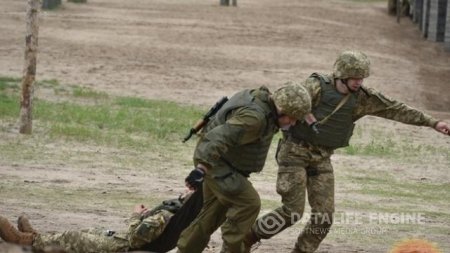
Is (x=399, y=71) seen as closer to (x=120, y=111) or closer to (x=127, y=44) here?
(x=127, y=44)

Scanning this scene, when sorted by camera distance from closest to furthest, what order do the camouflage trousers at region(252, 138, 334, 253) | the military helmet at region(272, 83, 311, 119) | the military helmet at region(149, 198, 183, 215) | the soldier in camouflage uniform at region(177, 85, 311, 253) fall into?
1. the soldier in camouflage uniform at region(177, 85, 311, 253)
2. the military helmet at region(272, 83, 311, 119)
3. the military helmet at region(149, 198, 183, 215)
4. the camouflage trousers at region(252, 138, 334, 253)

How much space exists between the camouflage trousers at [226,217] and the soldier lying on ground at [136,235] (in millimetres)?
85

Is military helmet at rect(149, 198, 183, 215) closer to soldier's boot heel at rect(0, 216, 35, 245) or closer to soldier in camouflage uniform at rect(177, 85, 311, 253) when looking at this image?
soldier in camouflage uniform at rect(177, 85, 311, 253)

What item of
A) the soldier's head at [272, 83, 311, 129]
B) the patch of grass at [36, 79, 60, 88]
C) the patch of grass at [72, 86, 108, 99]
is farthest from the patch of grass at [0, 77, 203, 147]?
the soldier's head at [272, 83, 311, 129]

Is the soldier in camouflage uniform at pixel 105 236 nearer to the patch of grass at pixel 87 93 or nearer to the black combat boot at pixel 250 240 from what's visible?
the black combat boot at pixel 250 240

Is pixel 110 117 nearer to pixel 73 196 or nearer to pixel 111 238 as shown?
pixel 73 196

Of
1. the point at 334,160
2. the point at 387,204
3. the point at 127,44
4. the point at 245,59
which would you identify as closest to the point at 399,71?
the point at 245,59

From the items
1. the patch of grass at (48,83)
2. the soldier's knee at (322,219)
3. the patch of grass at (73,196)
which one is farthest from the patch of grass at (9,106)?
the soldier's knee at (322,219)


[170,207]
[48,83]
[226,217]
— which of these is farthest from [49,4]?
[226,217]

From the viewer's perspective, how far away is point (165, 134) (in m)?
17.7

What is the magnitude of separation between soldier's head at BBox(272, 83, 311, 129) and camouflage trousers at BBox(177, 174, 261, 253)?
55cm

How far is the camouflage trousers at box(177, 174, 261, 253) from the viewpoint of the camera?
9250mm

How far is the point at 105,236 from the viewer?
9.48m

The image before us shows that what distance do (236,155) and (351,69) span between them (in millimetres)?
1358
